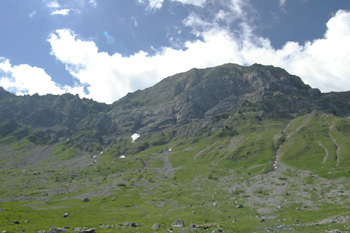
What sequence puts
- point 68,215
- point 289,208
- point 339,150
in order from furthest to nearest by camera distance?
point 339,150 → point 289,208 → point 68,215

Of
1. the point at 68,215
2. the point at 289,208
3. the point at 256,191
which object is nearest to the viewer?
the point at 68,215

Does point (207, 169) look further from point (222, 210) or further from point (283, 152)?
point (222, 210)

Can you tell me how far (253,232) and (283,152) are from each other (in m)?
160

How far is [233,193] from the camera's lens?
9750cm

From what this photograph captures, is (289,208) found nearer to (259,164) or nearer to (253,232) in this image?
(253,232)

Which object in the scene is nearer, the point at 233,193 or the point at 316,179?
the point at 233,193

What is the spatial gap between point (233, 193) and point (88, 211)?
191 ft

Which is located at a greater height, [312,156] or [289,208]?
[312,156]

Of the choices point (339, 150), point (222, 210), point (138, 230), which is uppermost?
point (339, 150)

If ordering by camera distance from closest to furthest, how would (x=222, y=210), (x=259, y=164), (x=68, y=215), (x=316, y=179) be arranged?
(x=68, y=215), (x=222, y=210), (x=316, y=179), (x=259, y=164)

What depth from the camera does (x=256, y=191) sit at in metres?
97.4

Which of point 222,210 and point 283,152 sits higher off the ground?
point 283,152

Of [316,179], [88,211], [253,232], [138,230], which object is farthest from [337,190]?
[88,211]

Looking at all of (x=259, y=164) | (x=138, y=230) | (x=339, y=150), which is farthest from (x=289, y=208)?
(x=339, y=150)
